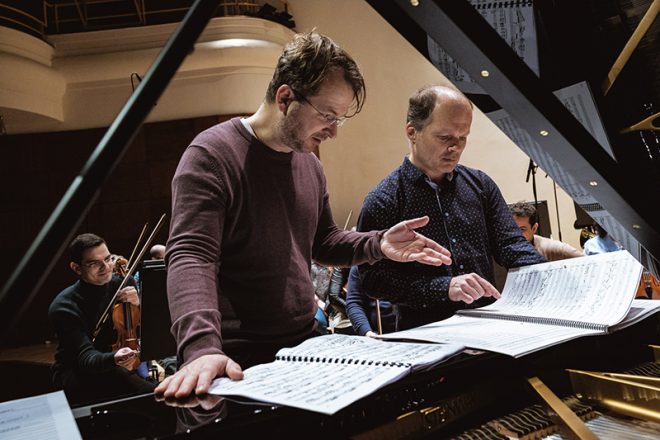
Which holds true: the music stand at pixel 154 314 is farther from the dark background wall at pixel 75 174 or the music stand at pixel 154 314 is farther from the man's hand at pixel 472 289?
the dark background wall at pixel 75 174

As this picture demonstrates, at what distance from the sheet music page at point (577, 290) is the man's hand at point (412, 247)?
157 millimetres

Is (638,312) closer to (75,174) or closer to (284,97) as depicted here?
(284,97)

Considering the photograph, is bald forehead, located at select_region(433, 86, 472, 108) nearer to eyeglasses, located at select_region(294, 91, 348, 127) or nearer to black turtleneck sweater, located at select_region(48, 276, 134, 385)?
eyeglasses, located at select_region(294, 91, 348, 127)

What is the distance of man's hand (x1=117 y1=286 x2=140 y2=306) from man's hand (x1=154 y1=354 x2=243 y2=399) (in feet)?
9.67

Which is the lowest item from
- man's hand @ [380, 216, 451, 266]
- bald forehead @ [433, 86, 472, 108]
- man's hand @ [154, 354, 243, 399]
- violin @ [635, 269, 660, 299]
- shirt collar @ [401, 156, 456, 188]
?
violin @ [635, 269, 660, 299]

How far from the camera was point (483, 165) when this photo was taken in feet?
27.8

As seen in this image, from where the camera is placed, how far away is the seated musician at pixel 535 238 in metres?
3.98

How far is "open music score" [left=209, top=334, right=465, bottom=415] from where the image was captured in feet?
2.44

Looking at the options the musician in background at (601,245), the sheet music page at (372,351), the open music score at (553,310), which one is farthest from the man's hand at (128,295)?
the musician in background at (601,245)

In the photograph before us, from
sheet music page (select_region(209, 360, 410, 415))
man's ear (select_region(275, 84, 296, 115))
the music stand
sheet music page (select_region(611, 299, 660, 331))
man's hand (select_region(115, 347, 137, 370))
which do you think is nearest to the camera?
sheet music page (select_region(209, 360, 410, 415))

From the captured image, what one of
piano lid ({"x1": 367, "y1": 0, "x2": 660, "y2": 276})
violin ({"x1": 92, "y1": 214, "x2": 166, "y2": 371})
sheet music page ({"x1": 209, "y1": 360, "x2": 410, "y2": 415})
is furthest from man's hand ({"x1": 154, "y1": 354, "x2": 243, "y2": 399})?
violin ({"x1": 92, "y1": 214, "x2": 166, "y2": 371})

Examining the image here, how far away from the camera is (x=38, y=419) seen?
0.81 m

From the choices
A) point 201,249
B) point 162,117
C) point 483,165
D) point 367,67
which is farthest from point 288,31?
point 201,249

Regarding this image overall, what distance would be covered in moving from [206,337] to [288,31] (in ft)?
26.9
